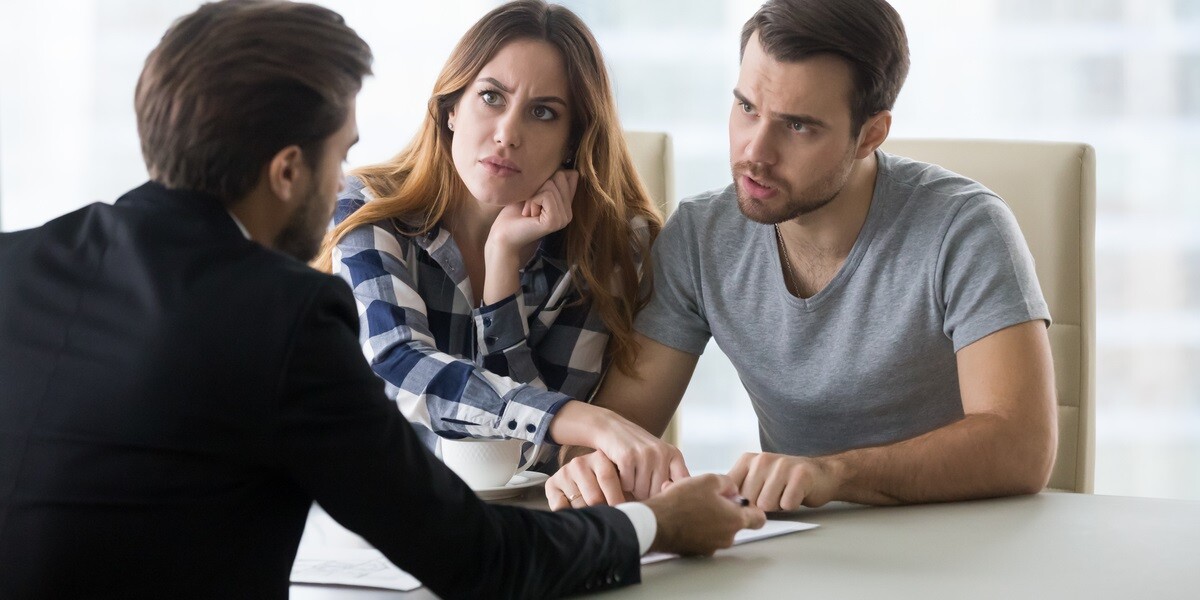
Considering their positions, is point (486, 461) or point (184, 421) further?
point (486, 461)

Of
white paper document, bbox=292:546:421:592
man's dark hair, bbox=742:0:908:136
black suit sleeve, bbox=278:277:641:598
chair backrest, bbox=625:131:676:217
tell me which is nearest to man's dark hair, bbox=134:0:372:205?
black suit sleeve, bbox=278:277:641:598

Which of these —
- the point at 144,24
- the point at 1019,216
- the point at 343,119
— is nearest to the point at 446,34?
the point at 144,24

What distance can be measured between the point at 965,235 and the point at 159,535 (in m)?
1.14

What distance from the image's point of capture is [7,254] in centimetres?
90

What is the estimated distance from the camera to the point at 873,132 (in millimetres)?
1659

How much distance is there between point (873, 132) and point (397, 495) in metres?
1.04

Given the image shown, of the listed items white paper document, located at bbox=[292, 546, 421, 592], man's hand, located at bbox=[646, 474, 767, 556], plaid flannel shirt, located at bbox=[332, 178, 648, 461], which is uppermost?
plaid flannel shirt, located at bbox=[332, 178, 648, 461]

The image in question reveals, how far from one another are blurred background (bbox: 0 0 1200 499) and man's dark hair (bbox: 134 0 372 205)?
84.2 inches

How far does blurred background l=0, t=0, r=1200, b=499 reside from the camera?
279 cm

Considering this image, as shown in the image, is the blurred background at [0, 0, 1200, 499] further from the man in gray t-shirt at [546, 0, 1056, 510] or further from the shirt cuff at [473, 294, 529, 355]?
the shirt cuff at [473, 294, 529, 355]

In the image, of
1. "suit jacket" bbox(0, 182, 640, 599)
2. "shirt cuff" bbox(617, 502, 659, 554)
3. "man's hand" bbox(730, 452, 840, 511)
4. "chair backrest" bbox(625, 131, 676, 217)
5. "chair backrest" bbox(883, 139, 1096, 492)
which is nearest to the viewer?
"suit jacket" bbox(0, 182, 640, 599)

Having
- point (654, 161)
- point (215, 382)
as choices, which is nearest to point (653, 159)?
point (654, 161)

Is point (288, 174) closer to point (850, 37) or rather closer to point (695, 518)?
point (695, 518)

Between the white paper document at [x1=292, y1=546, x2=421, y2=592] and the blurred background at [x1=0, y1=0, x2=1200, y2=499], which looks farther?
the blurred background at [x1=0, y1=0, x2=1200, y2=499]
